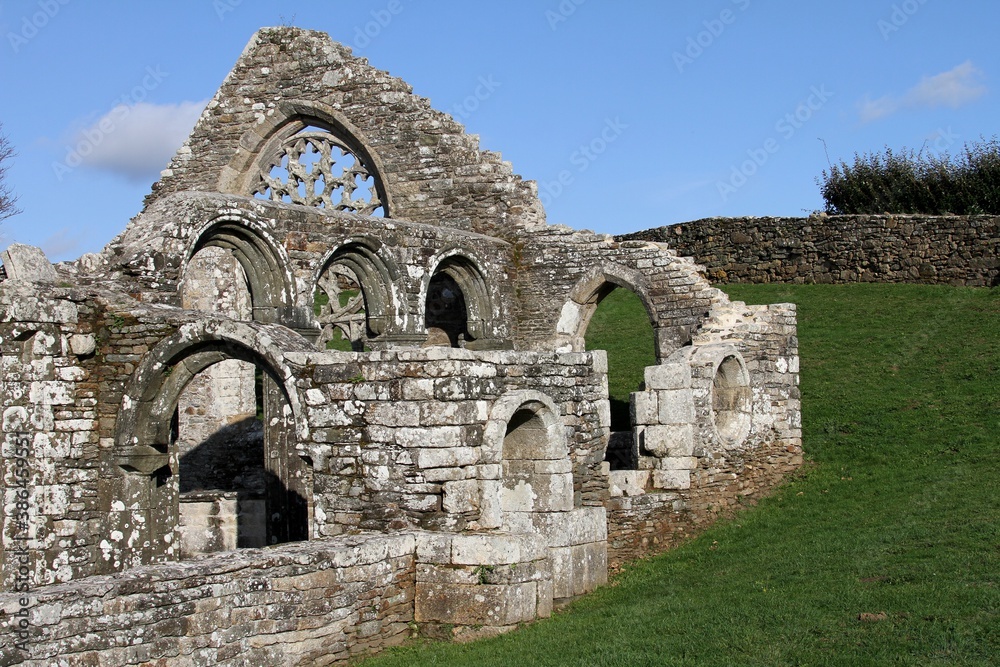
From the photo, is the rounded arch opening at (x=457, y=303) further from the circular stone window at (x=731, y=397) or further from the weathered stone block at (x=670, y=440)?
the weathered stone block at (x=670, y=440)

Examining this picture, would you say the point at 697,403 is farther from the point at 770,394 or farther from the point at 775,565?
the point at 775,565

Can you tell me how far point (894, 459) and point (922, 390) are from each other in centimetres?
289

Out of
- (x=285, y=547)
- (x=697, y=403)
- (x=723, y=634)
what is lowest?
(x=723, y=634)

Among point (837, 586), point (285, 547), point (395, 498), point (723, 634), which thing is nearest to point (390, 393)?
point (395, 498)

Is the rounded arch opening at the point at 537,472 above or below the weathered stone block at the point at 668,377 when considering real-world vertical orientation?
below

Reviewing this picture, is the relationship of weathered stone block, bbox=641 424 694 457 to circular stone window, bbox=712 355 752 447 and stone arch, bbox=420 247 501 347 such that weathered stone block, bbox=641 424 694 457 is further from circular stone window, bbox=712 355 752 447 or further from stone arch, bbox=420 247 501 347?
stone arch, bbox=420 247 501 347

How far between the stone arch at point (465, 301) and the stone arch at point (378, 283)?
117 cm

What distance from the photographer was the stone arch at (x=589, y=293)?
16.5 meters

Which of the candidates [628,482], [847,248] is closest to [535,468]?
[628,482]

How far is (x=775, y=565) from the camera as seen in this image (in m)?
10.0

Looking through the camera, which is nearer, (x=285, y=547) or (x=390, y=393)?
(x=285, y=547)

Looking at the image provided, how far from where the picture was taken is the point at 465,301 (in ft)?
55.9

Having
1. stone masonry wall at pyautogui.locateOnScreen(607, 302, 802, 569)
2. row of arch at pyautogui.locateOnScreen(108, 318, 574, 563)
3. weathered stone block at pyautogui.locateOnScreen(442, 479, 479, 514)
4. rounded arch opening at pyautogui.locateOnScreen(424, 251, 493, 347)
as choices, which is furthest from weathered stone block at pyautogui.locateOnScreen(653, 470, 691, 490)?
rounded arch opening at pyautogui.locateOnScreen(424, 251, 493, 347)

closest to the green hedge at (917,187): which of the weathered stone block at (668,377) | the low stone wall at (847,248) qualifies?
the low stone wall at (847,248)
